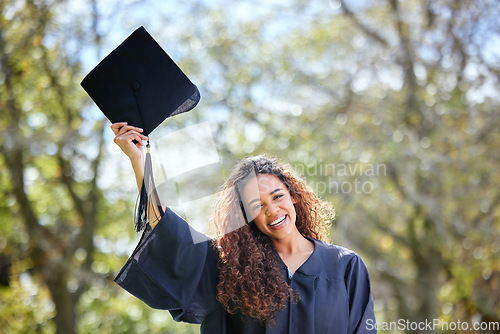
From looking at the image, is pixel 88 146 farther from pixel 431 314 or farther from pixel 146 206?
pixel 431 314

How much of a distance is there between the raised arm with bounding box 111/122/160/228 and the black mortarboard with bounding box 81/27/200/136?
2.3 inches

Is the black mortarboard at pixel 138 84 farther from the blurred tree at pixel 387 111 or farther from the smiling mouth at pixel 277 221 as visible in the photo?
the blurred tree at pixel 387 111

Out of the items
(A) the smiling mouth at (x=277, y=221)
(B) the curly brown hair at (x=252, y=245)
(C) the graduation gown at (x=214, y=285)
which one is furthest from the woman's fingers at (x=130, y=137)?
(A) the smiling mouth at (x=277, y=221)

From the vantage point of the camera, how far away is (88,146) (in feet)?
20.6

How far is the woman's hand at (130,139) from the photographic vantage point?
1853 mm

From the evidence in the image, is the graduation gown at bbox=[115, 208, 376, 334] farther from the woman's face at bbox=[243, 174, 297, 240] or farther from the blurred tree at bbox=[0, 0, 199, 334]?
the blurred tree at bbox=[0, 0, 199, 334]

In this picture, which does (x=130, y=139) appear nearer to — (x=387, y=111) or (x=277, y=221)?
(x=277, y=221)

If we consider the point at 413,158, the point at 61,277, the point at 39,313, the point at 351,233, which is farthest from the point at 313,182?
the point at 39,313

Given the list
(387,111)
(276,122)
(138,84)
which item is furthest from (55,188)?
(138,84)

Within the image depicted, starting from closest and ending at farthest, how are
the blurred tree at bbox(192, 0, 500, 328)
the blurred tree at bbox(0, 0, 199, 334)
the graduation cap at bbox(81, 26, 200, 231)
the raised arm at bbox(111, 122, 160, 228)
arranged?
the raised arm at bbox(111, 122, 160, 228), the graduation cap at bbox(81, 26, 200, 231), the blurred tree at bbox(0, 0, 199, 334), the blurred tree at bbox(192, 0, 500, 328)

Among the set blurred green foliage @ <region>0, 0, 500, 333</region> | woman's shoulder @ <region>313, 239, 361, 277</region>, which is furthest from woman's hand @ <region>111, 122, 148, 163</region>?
blurred green foliage @ <region>0, 0, 500, 333</region>

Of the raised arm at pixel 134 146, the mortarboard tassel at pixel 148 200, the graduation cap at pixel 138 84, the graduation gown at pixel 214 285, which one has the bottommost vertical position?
the graduation gown at pixel 214 285

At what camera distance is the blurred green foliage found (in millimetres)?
6148

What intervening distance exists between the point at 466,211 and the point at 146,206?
20.4 feet
